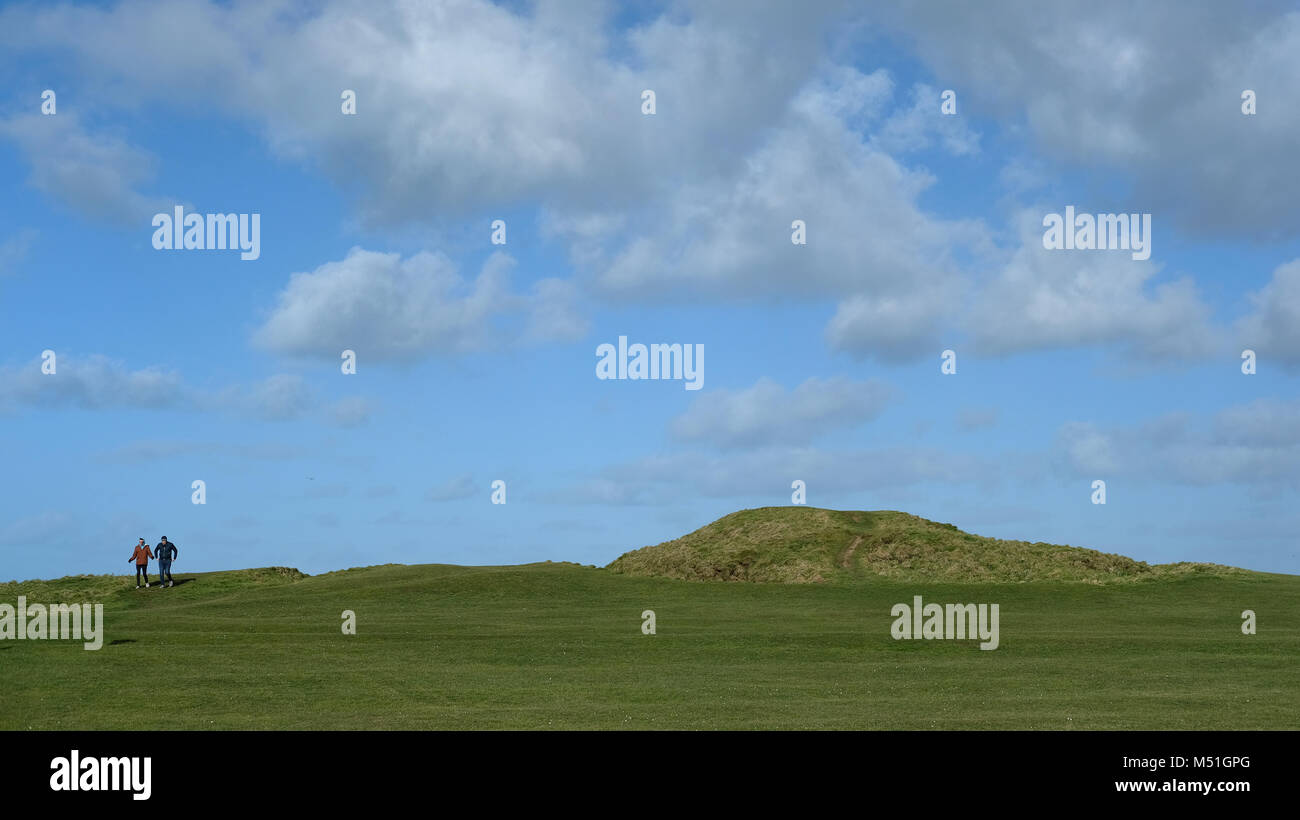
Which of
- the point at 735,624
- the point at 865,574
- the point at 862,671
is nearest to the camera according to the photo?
the point at 862,671

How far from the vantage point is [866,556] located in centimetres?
5950

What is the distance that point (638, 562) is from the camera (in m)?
62.7

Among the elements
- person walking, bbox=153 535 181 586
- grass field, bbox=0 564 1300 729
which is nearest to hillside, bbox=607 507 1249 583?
grass field, bbox=0 564 1300 729

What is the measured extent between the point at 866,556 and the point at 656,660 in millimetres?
29933

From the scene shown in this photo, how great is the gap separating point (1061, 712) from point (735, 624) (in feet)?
64.7

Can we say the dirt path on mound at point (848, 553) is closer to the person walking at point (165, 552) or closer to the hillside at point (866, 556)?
the hillside at point (866, 556)

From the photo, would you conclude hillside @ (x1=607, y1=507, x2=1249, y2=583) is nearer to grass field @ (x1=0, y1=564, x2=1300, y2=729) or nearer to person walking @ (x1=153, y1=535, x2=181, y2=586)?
grass field @ (x1=0, y1=564, x2=1300, y2=729)

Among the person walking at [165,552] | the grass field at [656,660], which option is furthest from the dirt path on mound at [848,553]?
the person walking at [165,552]

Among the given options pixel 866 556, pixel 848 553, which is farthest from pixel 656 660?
pixel 848 553

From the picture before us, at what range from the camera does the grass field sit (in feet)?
72.0

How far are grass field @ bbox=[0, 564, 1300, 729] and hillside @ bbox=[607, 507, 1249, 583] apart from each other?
281cm

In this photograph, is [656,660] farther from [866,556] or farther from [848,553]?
[848,553]
